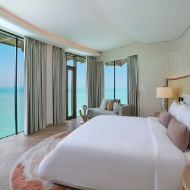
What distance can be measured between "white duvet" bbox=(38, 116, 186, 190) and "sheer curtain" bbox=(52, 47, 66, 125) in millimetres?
3195

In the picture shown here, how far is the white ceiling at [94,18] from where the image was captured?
8.71 ft

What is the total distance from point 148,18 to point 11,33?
3.18 m

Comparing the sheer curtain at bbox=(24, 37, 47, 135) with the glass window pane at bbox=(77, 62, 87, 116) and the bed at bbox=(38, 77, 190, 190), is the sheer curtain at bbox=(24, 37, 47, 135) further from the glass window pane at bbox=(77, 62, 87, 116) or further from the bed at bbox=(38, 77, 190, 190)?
the bed at bbox=(38, 77, 190, 190)

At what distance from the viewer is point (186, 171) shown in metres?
1.44

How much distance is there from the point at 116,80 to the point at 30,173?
4.66 metres

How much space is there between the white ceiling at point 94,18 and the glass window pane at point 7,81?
775 millimetres

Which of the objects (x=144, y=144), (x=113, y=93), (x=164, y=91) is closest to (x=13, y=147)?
(x=144, y=144)

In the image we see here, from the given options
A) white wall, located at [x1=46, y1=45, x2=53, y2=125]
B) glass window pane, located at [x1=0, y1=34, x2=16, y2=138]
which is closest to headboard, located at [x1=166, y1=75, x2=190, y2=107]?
white wall, located at [x1=46, y1=45, x2=53, y2=125]

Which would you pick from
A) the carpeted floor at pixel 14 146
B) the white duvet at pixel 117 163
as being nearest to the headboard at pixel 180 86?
the white duvet at pixel 117 163

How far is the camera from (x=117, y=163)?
1.63 metres

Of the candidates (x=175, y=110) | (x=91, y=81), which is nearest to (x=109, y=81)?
(x=91, y=81)

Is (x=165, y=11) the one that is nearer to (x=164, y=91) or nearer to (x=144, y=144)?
(x=164, y=91)

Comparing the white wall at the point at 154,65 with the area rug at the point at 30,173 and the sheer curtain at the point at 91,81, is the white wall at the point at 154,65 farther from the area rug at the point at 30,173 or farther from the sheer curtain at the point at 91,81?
the area rug at the point at 30,173

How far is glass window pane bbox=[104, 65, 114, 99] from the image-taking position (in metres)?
6.33
